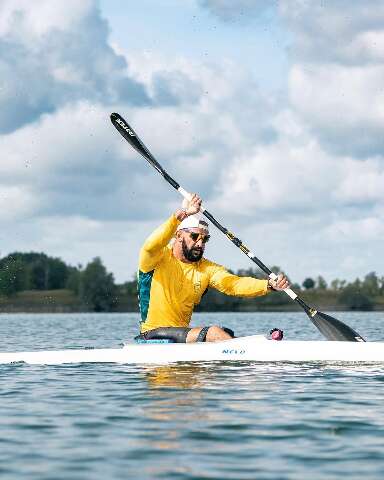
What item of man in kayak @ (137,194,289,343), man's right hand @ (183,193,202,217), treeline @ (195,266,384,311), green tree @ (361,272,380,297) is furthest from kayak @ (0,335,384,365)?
green tree @ (361,272,380,297)

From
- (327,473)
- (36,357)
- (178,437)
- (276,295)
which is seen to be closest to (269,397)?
(178,437)

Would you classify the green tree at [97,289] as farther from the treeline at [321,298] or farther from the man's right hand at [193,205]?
the man's right hand at [193,205]

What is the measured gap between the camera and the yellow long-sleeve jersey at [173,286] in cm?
1418

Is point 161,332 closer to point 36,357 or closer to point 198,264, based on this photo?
point 198,264

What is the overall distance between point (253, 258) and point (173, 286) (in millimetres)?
2232

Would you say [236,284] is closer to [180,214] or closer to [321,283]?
[180,214]

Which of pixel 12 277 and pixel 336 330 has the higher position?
pixel 12 277

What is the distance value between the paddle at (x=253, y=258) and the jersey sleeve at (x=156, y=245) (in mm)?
1302

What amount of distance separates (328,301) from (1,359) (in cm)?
13886

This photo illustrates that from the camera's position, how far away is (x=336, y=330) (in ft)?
49.6

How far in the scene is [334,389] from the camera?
11539 millimetres

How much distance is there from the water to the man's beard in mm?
1739

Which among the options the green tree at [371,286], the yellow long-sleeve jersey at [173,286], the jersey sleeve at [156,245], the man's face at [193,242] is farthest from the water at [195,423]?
the green tree at [371,286]

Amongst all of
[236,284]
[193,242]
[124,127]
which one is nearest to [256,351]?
[236,284]
